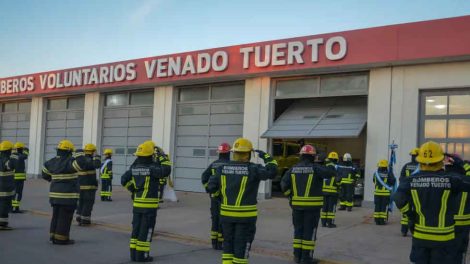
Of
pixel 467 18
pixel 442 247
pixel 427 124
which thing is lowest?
pixel 442 247

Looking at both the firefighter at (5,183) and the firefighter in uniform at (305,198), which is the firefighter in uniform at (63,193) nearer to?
the firefighter at (5,183)

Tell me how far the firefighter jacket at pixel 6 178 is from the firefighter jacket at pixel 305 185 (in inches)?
248

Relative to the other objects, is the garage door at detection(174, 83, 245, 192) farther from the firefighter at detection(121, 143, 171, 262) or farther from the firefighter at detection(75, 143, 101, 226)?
the firefighter at detection(121, 143, 171, 262)

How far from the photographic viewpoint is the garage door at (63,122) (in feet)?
80.8

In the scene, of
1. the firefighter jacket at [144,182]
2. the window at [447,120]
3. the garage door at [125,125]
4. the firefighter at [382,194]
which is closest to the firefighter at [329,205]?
the firefighter at [382,194]

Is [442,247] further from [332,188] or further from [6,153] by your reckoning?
[6,153]

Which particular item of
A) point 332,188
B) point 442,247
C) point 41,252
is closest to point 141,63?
point 332,188

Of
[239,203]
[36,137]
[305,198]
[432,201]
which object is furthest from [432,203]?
[36,137]

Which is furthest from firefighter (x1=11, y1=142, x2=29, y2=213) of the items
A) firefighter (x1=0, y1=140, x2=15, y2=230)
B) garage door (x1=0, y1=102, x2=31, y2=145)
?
garage door (x1=0, y1=102, x2=31, y2=145)

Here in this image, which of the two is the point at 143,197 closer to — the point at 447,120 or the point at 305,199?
the point at 305,199

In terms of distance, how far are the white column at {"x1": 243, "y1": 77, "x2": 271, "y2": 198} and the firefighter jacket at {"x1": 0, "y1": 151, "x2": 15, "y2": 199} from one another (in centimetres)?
869

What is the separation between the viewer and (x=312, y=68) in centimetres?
1548

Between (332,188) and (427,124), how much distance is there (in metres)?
4.60

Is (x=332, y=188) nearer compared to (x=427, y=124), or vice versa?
(x=332, y=188)
